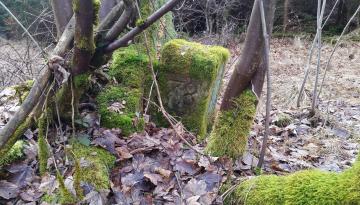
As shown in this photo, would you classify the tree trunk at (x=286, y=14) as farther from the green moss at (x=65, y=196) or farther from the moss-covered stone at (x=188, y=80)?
the green moss at (x=65, y=196)

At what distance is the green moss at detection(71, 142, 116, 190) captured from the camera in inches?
94.1

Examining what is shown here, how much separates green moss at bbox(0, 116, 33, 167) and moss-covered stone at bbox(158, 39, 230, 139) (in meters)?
1.78

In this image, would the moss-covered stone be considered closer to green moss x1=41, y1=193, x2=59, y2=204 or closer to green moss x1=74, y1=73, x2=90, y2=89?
green moss x1=74, y1=73, x2=90, y2=89

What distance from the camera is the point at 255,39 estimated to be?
2.57 metres

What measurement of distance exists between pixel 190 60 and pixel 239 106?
138 centimetres

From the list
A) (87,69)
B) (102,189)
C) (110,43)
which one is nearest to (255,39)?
(110,43)

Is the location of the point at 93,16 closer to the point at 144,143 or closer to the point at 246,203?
the point at 144,143

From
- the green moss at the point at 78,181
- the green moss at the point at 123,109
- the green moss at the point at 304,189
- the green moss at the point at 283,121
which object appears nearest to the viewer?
the green moss at the point at 304,189

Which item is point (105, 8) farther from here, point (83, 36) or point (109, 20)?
point (83, 36)

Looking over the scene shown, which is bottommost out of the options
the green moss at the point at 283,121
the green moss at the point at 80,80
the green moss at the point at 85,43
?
the green moss at the point at 283,121

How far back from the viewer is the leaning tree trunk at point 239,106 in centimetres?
266

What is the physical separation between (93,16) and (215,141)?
1257 mm

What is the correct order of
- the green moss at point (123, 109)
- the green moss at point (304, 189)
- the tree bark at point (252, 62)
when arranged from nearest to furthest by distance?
the green moss at point (304, 189), the tree bark at point (252, 62), the green moss at point (123, 109)

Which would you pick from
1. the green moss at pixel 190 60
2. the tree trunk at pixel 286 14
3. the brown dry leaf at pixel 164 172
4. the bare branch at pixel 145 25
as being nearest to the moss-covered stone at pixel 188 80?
the green moss at pixel 190 60
